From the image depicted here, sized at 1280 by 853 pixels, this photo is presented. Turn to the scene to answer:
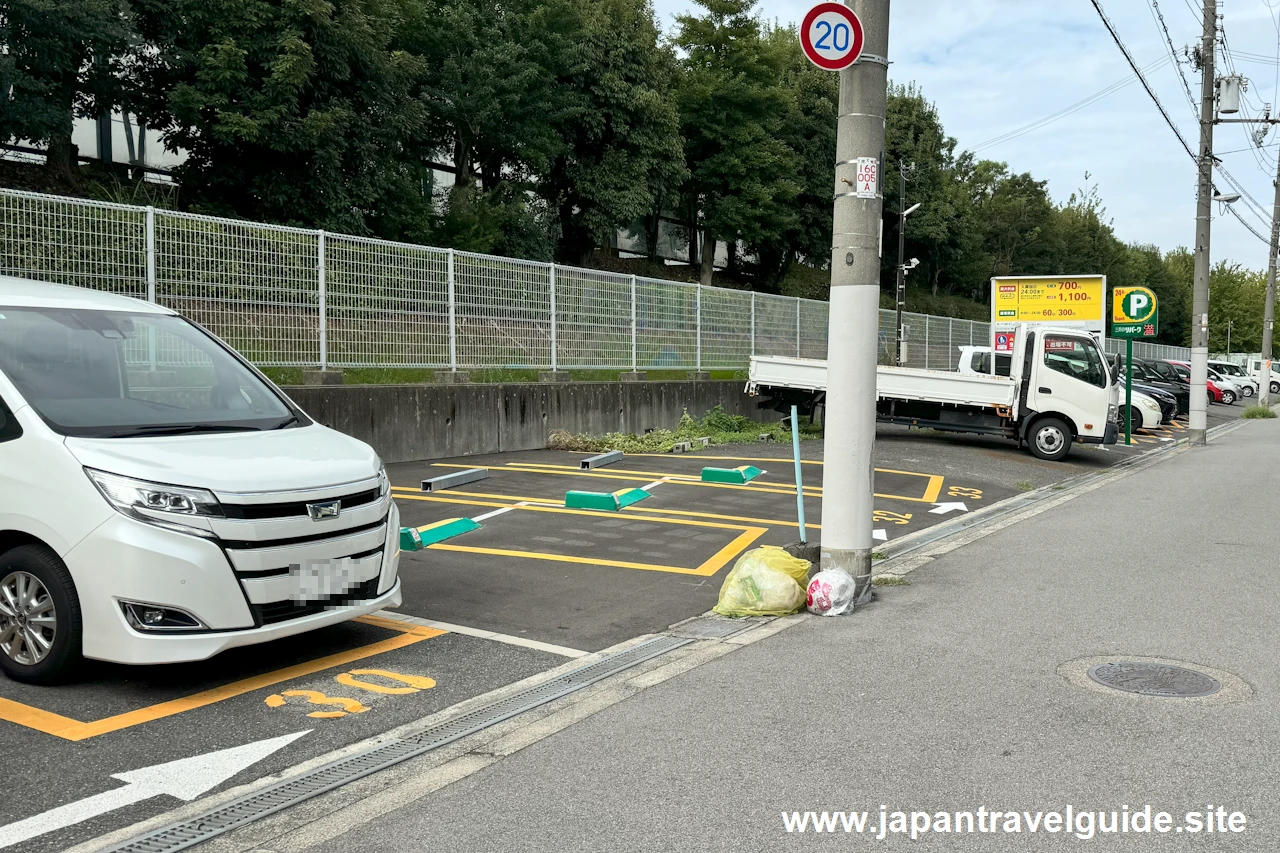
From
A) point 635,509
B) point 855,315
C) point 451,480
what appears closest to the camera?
point 855,315

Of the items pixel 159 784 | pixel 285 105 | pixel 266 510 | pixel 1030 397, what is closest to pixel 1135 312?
pixel 1030 397

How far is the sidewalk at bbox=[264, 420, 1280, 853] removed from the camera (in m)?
3.53

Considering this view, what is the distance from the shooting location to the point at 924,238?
5741cm

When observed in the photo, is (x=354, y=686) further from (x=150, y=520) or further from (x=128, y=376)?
(x=128, y=376)

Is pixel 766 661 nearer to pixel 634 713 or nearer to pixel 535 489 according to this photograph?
pixel 634 713

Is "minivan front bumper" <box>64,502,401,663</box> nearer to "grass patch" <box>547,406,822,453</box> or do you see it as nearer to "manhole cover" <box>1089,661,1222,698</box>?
"manhole cover" <box>1089,661,1222,698</box>

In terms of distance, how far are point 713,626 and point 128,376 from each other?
3.68 metres

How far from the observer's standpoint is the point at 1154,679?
5.18m

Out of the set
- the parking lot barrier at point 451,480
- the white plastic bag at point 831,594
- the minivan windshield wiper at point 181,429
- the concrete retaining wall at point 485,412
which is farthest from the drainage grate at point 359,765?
the concrete retaining wall at point 485,412

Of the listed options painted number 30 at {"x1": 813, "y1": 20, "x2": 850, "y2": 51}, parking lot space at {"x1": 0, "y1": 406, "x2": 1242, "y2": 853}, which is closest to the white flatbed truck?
parking lot space at {"x1": 0, "y1": 406, "x2": 1242, "y2": 853}

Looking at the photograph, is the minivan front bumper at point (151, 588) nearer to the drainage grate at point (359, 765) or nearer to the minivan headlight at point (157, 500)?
the minivan headlight at point (157, 500)

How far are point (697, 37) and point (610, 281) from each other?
2622 centimetres

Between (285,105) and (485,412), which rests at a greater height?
(285,105)

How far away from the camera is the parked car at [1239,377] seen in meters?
46.6
